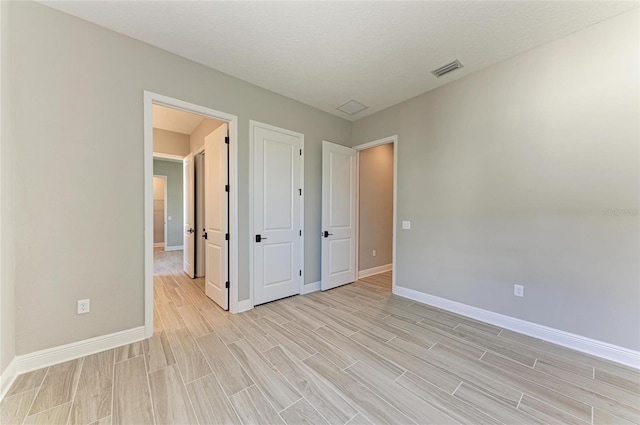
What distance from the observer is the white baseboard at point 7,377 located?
5.15 feet

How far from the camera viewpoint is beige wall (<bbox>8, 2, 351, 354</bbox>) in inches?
72.2

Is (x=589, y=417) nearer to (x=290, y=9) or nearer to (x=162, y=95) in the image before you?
(x=290, y=9)

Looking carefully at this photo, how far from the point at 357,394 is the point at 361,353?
487mm

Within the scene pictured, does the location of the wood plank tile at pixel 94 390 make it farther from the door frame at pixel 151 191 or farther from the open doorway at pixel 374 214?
the open doorway at pixel 374 214

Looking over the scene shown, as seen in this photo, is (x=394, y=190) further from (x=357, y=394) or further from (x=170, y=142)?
(x=170, y=142)

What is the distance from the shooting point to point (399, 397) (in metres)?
1.62

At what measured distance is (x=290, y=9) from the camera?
1.93m

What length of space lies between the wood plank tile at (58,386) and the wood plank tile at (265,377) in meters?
1.07

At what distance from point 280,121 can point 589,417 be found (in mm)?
3914

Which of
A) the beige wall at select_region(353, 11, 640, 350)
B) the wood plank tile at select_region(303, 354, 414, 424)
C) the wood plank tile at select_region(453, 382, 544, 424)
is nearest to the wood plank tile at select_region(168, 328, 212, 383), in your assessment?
the wood plank tile at select_region(303, 354, 414, 424)

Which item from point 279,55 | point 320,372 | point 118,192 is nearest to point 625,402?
point 320,372

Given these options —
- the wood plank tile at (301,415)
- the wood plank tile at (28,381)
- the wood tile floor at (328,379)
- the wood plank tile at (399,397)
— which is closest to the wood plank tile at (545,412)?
the wood tile floor at (328,379)

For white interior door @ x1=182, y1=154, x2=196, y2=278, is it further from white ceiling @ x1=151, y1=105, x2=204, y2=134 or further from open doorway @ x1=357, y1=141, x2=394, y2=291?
open doorway @ x1=357, y1=141, x2=394, y2=291

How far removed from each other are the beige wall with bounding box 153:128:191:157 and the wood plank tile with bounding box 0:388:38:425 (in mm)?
4233
